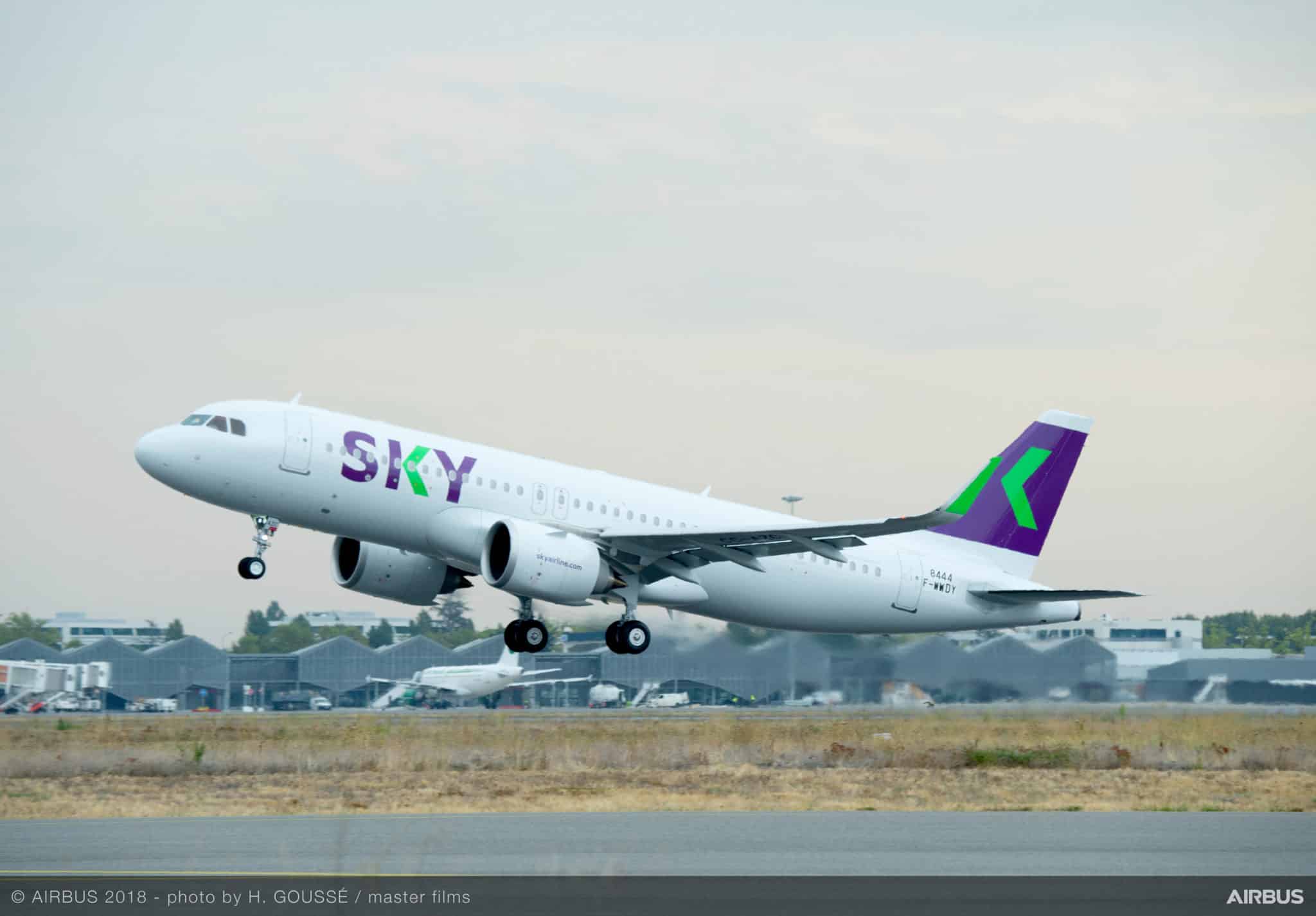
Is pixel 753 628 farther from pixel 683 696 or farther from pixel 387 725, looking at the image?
pixel 683 696

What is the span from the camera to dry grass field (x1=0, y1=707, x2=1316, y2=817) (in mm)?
25094

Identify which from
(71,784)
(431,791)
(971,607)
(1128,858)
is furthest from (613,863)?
(971,607)

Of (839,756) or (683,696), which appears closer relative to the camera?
(839,756)

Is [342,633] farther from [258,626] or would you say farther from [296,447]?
[296,447]

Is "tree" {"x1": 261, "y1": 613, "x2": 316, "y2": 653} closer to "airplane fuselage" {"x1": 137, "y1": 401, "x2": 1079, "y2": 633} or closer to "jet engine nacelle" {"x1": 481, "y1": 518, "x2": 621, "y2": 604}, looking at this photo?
"airplane fuselage" {"x1": 137, "y1": 401, "x2": 1079, "y2": 633}

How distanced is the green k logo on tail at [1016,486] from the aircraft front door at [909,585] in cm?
310

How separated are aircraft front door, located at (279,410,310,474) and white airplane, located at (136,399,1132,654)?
28 mm

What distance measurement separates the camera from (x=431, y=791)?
26.4m

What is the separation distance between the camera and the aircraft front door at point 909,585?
39.3m

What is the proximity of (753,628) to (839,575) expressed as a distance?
4663 mm

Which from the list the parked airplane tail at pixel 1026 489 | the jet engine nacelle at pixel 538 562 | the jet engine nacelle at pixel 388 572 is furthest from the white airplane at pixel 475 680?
the jet engine nacelle at pixel 538 562

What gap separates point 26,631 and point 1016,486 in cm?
5238

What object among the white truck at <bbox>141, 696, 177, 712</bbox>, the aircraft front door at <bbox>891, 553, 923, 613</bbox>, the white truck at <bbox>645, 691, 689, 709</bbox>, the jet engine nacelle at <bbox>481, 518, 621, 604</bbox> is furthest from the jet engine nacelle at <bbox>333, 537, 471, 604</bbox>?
the white truck at <bbox>141, 696, 177, 712</bbox>

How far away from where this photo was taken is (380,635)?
10806cm
